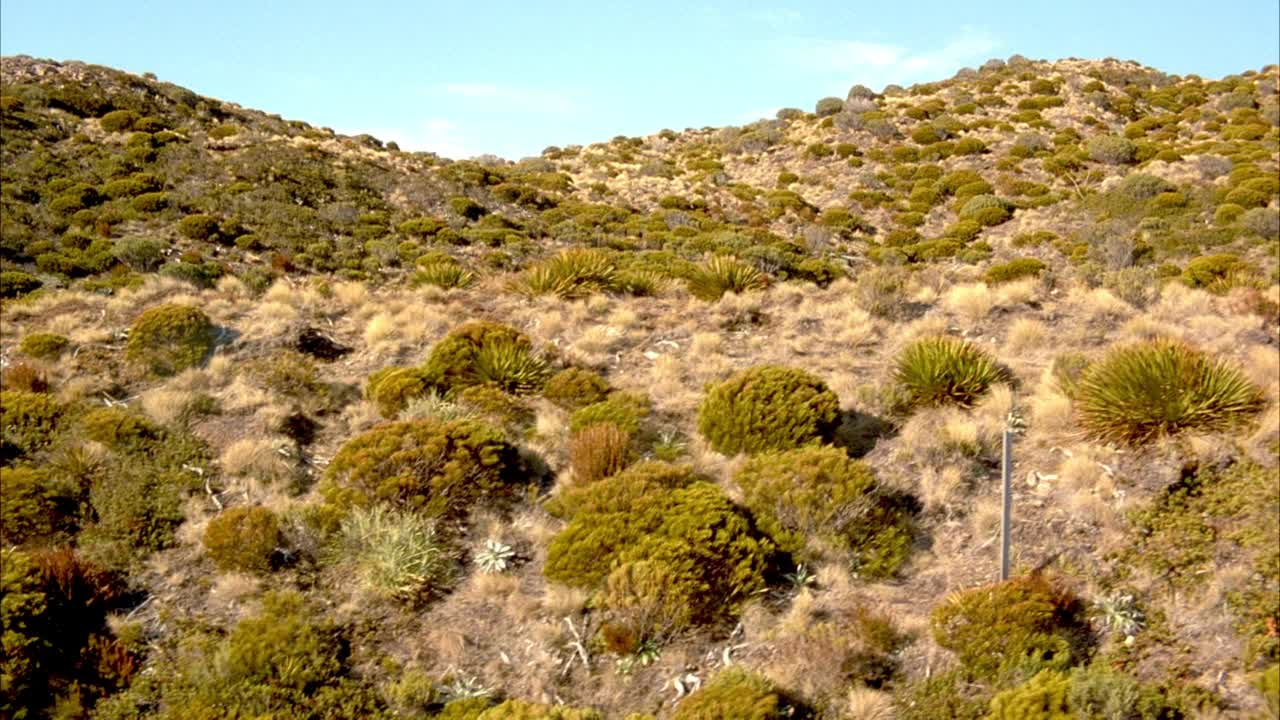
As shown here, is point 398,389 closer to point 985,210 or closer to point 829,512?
point 829,512

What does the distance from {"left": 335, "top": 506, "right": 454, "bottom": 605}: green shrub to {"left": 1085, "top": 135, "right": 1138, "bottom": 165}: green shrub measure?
Answer: 36698 mm

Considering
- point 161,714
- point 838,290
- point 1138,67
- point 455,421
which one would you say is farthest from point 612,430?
point 1138,67

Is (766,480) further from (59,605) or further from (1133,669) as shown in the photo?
(59,605)

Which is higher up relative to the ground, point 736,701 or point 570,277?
point 570,277

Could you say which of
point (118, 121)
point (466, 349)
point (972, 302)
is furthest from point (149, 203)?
point (972, 302)

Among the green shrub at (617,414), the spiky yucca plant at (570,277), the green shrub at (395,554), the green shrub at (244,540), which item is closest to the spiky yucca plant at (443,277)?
the spiky yucca plant at (570,277)

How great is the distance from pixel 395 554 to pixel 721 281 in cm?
947

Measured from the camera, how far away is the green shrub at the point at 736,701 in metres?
6.25

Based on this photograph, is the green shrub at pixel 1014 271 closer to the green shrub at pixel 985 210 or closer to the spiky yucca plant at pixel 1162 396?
the green shrub at pixel 985 210

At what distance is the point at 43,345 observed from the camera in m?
12.8

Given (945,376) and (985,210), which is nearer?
(945,376)

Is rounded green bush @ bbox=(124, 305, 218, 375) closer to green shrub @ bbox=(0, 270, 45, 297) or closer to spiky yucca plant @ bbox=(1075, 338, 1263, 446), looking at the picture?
green shrub @ bbox=(0, 270, 45, 297)

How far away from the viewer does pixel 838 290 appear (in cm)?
1619

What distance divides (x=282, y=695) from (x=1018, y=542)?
700 centimetres
